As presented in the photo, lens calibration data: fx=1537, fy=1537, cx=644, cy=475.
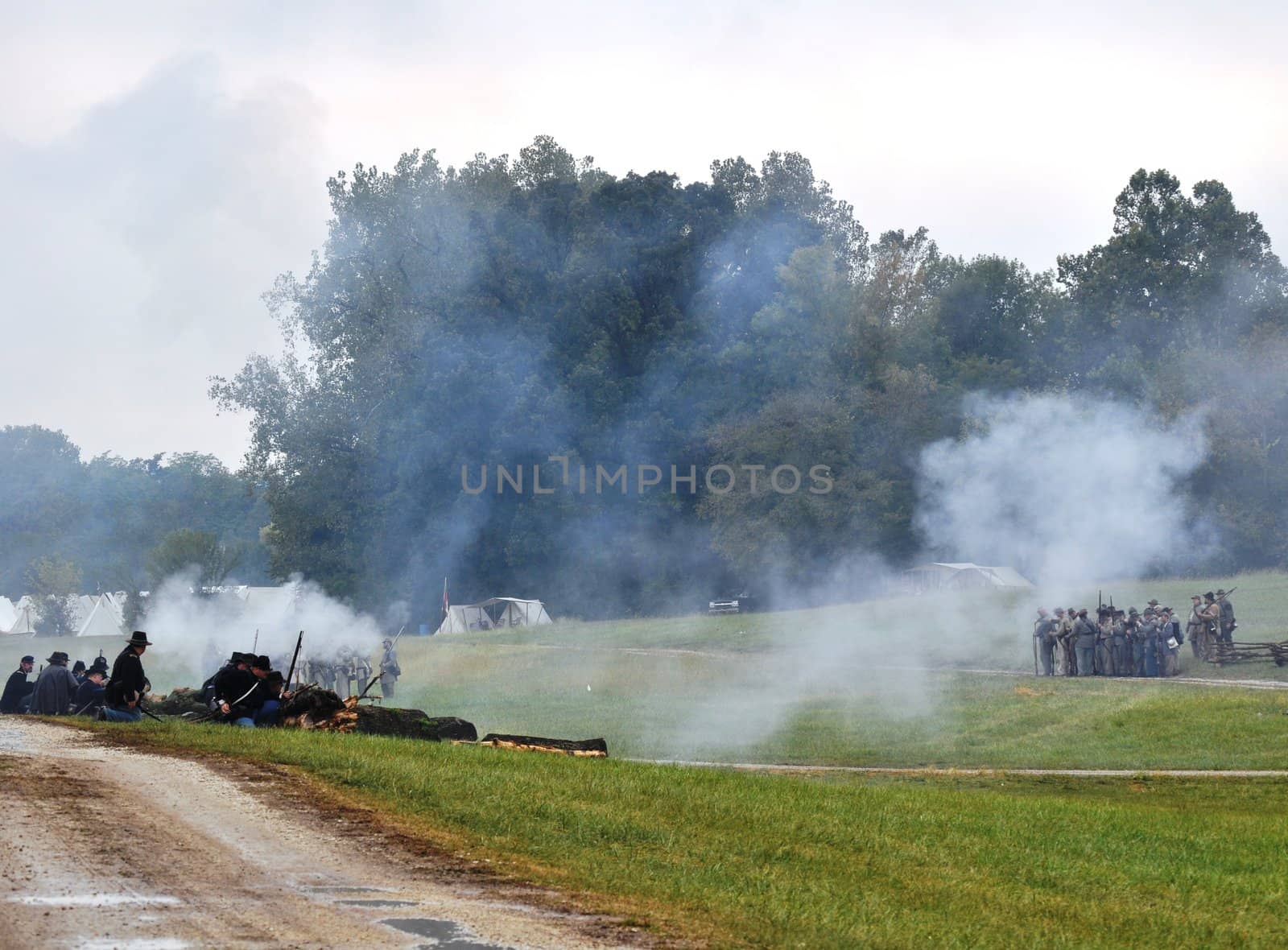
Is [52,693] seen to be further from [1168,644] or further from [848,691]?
[1168,644]

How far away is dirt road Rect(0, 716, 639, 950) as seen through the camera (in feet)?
30.4

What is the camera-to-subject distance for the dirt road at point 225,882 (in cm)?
926

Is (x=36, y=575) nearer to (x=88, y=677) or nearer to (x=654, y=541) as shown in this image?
(x=654, y=541)

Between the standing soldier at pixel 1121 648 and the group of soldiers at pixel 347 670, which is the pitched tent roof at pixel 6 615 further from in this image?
the standing soldier at pixel 1121 648

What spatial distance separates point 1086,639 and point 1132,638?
1.15 m

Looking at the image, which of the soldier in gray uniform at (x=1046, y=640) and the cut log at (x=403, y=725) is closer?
the cut log at (x=403, y=725)

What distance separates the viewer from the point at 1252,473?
51469mm

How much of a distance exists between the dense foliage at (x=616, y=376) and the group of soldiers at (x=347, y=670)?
77.2ft

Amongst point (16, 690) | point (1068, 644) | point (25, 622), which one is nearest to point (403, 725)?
point (16, 690)

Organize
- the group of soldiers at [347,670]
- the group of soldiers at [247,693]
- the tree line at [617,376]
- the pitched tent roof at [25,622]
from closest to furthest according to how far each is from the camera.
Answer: the group of soldiers at [247,693] < the group of soldiers at [347,670] < the tree line at [617,376] < the pitched tent roof at [25,622]

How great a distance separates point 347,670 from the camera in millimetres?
47625

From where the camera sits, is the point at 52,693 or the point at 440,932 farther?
the point at 52,693

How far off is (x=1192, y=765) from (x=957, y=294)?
6938 centimetres

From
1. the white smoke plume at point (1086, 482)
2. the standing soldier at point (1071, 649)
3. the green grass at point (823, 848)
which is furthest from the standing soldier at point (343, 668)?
the green grass at point (823, 848)
